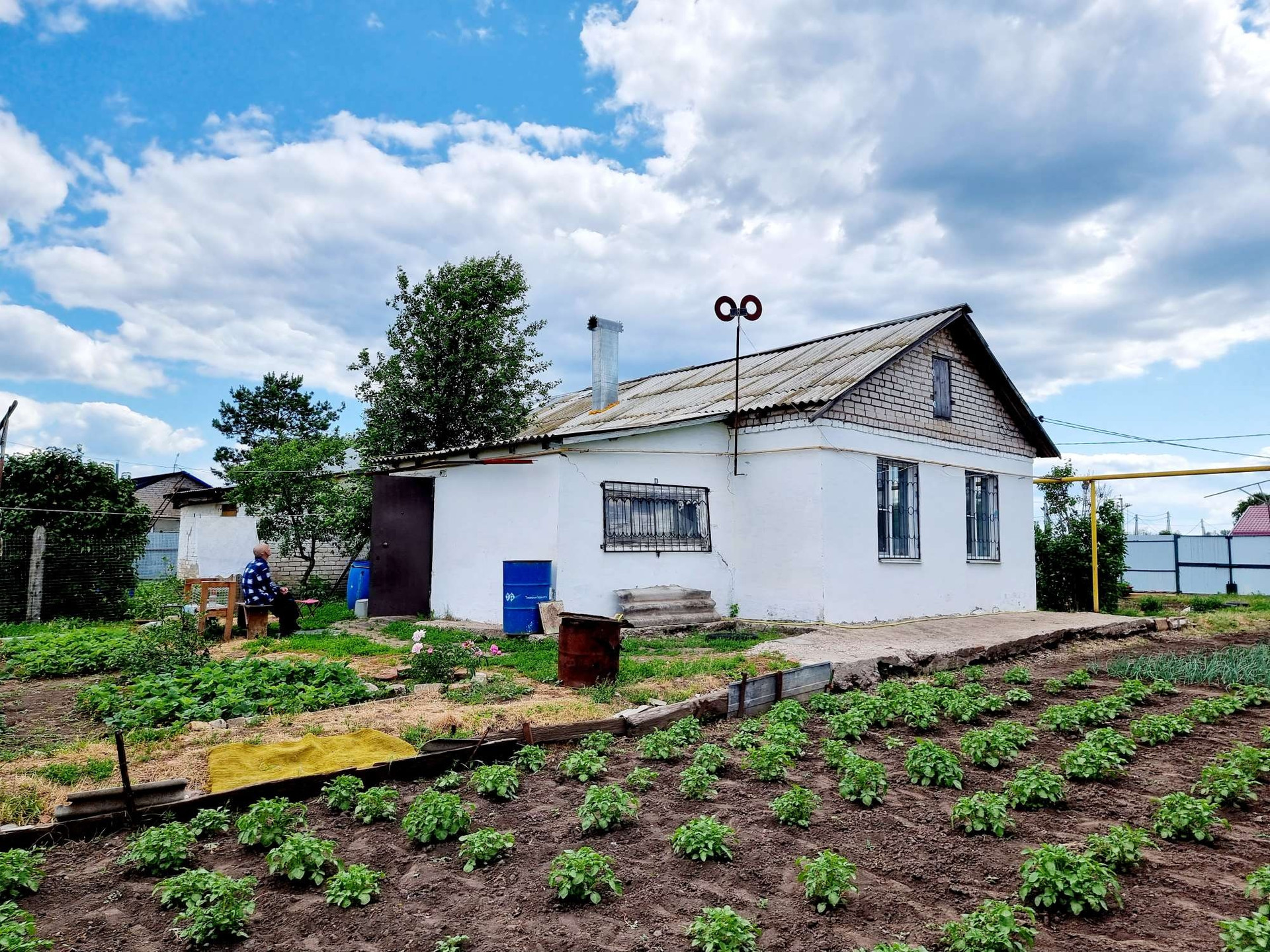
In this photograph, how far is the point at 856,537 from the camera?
12.4m

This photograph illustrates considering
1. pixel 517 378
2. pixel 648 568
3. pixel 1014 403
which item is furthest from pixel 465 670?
pixel 1014 403

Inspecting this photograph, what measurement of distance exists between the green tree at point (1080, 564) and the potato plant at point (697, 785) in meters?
15.4

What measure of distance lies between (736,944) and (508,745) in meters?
2.73

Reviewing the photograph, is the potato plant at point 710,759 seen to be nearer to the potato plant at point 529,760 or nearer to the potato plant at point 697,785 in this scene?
the potato plant at point 697,785

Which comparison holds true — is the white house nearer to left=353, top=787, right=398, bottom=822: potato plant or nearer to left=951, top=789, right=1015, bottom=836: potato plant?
left=353, top=787, right=398, bottom=822: potato plant

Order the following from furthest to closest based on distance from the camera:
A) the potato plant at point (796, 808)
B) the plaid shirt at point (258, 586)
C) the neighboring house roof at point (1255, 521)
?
the neighboring house roof at point (1255, 521) < the plaid shirt at point (258, 586) < the potato plant at point (796, 808)

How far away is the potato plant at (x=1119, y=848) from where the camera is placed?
141 inches

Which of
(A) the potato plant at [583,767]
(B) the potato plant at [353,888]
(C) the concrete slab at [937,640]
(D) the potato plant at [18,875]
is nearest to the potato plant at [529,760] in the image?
(A) the potato plant at [583,767]

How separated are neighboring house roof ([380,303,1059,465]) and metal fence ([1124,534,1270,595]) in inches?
453

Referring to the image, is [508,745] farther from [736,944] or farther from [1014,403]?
[1014,403]

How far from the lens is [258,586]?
10.9 metres

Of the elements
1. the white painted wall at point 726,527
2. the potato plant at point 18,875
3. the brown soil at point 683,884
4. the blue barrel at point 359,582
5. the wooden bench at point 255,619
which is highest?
the white painted wall at point 726,527

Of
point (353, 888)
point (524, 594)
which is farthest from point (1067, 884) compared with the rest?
point (524, 594)

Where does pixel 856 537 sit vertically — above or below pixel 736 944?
above
